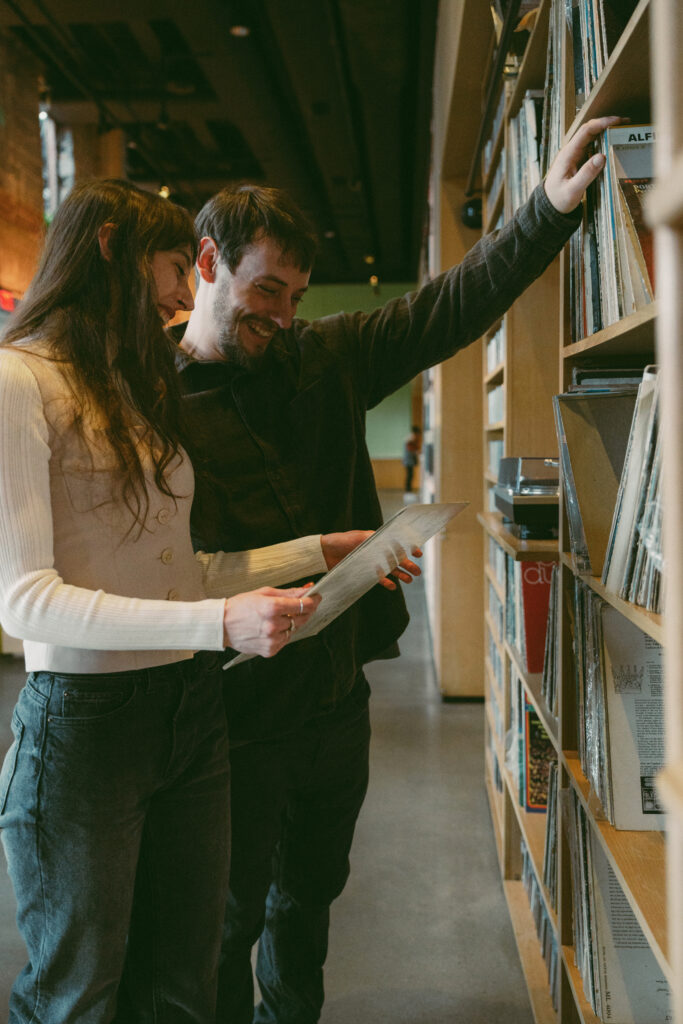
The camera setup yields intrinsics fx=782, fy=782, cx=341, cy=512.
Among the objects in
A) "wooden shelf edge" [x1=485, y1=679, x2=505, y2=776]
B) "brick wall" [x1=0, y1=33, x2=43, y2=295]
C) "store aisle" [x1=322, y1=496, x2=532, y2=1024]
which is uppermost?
"brick wall" [x1=0, y1=33, x2=43, y2=295]

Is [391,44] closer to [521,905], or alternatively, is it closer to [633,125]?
[633,125]

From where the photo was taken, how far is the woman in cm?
91

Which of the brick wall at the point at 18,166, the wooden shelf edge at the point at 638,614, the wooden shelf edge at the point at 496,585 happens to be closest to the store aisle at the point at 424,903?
the wooden shelf edge at the point at 496,585

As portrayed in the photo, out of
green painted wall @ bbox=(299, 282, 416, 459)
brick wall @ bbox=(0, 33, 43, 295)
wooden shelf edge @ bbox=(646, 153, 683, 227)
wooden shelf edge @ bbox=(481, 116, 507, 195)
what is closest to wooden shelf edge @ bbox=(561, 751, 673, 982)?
wooden shelf edge @ bbox=(646, 153, 683, 227)

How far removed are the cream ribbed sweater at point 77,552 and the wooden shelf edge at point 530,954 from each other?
1233mm

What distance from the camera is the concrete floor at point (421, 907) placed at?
5.92 ft

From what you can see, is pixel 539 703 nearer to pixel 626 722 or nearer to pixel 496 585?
pixel 626 722

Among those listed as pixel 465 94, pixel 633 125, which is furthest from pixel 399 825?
pixel 465 94

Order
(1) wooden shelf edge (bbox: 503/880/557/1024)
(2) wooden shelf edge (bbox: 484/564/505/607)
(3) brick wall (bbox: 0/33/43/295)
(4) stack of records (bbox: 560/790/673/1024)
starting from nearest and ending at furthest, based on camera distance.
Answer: (4) stack of records (bbox: 560/790/673/1024), (1) wooden shelf edge (bbox: 503/880/557/1024), (2) wooden shelf edge (bbox: 484/564/505/607), (3) brick wall (bbox: 0/33/43/295)

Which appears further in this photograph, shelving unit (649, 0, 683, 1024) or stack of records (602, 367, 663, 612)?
stack of records (602, 367, 663, 612)

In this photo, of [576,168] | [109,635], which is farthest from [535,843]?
[576,168]

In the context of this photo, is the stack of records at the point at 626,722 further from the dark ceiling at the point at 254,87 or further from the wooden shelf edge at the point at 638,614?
the dark ceiling at the point at 254,87

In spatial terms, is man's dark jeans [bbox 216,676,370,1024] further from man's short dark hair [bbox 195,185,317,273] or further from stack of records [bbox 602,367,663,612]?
man's short dark hair [bbox 195,185,317,273]

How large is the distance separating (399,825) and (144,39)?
4635mm
